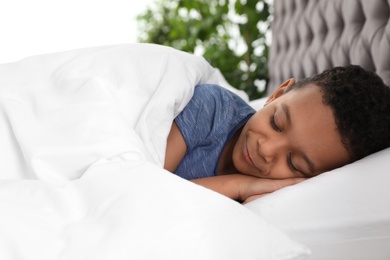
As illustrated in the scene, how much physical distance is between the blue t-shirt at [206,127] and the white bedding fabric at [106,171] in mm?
37

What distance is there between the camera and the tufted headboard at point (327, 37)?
136cm

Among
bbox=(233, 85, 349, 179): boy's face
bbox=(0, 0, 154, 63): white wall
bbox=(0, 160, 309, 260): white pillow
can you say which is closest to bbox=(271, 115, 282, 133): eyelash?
bbox=(233, 85, 349, 179): boy's face

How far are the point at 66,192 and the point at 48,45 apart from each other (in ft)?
9.39

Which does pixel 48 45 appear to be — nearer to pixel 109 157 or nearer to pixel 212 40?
pixel 212 40

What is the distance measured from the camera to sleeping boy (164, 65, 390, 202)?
93 centimetres

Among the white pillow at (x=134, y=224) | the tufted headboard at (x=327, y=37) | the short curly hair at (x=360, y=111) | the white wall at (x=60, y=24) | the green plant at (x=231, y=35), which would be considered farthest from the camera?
the white wall at (x=60, y=24)

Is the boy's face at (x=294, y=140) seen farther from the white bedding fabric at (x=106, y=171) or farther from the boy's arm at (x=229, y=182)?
the white bedding fabric at (x=106, y=171)

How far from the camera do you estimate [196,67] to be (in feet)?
3.79

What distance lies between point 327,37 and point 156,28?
2.11m

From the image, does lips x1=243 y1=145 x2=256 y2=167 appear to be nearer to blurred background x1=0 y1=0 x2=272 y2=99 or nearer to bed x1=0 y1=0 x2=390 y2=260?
bed x1=0 y1=0 x2=390 y2=260

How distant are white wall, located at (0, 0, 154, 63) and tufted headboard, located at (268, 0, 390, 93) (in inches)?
62.1

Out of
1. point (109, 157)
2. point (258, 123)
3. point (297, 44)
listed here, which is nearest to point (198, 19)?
point (297, 44)

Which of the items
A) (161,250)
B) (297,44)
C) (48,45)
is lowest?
(48,45)

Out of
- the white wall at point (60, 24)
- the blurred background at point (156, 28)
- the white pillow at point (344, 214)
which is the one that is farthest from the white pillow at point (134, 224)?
the white wall at point (60, 24)
